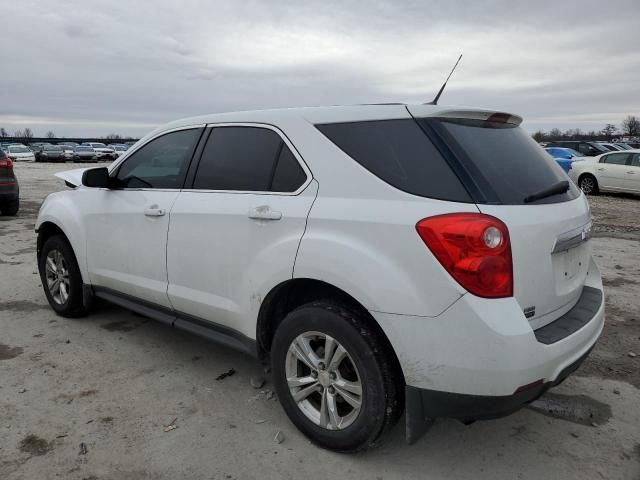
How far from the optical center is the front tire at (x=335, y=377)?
2369 mm

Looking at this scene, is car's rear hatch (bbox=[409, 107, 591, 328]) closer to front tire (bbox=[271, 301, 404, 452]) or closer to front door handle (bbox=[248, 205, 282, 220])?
front tire (bbox=[271, 301, 404, 452])

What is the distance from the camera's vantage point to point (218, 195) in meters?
3.11

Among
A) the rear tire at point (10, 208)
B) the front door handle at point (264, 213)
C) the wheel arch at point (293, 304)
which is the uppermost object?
the front door handle at point (264, 213)

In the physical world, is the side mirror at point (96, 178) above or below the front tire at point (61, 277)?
above

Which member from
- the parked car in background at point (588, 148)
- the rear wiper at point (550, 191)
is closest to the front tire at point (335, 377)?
the rear wiper at point (550, 191)

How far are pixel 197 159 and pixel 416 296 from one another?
183 centimetres

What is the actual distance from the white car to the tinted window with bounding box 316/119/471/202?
14138 mm

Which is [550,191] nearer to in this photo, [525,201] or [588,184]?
[525,201]

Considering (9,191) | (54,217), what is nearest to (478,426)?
(54,217)

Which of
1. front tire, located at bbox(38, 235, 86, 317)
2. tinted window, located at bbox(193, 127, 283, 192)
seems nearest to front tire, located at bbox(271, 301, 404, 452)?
tinted window, located at bbox(193, 127, 283, 192)

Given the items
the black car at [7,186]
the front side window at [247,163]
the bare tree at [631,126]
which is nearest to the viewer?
the front side window at [247,163]

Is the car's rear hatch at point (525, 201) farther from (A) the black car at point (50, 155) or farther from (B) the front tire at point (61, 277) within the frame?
(A) the black car at point (50, 155)

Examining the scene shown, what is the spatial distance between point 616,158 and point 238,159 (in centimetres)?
1562

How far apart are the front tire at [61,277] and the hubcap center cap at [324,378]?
2697 mm
